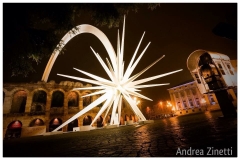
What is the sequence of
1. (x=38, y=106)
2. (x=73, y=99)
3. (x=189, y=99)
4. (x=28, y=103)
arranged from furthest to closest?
1. (x=189, y=99)
2. (x=73, y=99)
3. (x=38, y=106)
4. (x=28, y=103)

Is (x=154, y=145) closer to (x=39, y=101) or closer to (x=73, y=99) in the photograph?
(x=39, y=101)

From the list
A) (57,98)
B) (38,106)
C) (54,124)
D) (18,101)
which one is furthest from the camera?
(57,98)

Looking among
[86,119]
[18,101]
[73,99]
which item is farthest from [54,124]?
[18,101]

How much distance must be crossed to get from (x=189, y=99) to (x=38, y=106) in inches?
1706

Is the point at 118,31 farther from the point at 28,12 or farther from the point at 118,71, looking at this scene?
the point at 28,12

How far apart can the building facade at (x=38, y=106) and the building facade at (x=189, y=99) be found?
3162cm

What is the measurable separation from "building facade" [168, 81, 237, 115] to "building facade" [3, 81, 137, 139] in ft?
104

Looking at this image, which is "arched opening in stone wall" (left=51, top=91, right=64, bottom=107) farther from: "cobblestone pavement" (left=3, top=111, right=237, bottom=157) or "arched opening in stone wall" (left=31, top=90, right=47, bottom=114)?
"cobblestone pavement" (left=3, top=111, right=237, bottom=157)

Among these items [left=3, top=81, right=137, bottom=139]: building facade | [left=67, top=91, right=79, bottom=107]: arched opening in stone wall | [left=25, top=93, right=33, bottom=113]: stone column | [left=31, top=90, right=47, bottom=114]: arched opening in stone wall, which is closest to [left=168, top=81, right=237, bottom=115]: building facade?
[left=3, top=81, right=137, bottom=139]: building facade

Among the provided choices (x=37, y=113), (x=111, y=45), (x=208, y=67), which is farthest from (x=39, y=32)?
(x=37, y=113)

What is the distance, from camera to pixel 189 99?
46.4 m

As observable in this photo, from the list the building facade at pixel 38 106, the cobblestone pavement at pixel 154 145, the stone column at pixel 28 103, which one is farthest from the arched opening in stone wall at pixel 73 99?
the cobblestone pavement at pixel 154 145

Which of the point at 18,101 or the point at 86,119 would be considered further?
the point at 86,119

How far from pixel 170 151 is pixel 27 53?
215 inches
